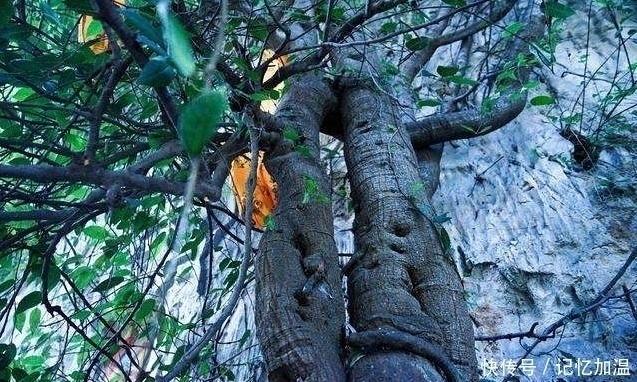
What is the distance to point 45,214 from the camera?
99cm

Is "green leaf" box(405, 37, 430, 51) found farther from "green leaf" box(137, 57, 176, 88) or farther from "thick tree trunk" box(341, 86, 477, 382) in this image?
"green leaf" box(137, 57, 176, 88)

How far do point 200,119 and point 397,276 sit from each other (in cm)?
73

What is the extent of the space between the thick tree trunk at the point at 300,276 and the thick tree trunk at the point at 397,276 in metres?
0.06

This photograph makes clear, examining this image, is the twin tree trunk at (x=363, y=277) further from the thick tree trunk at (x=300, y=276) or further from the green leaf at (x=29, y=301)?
the green leaf at (x=29, y=301)

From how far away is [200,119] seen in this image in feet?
1.40

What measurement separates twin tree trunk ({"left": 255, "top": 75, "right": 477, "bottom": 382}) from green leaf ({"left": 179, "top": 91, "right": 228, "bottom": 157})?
1.74 feet

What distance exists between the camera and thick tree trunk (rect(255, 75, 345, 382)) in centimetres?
89

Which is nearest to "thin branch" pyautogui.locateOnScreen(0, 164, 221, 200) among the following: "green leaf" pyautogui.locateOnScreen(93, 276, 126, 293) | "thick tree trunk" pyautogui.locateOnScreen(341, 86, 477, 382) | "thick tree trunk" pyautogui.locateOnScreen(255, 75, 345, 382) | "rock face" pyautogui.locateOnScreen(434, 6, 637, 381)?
"thick tree trunk" pyautogui.locateOnScreen(255, 75, 345, 382)

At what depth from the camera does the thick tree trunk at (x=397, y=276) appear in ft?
2.93

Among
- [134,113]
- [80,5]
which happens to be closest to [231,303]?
[80,5]

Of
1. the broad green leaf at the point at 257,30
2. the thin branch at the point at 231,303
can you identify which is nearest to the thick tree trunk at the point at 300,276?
→ the thin branch at the point at 231,303

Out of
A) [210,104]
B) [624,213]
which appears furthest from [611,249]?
[210,104]

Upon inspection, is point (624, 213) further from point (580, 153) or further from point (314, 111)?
point (314, 111)

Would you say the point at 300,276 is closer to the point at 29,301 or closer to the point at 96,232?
the point at 29,301
